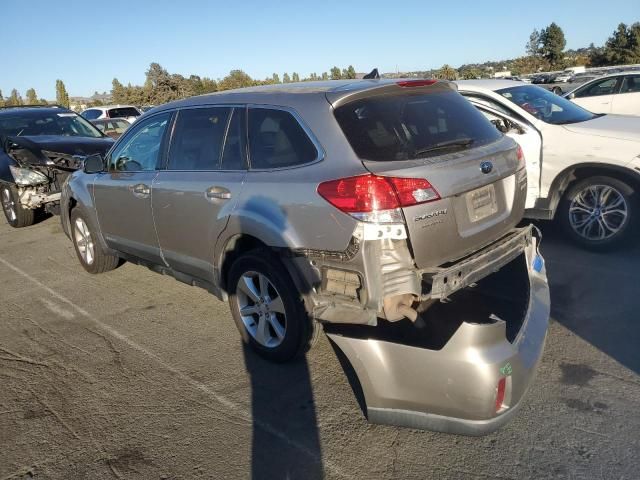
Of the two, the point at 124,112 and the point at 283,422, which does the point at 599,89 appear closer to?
the point at 283,422

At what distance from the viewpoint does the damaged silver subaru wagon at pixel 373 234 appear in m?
2.66

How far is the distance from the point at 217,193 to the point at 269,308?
88 centimetres

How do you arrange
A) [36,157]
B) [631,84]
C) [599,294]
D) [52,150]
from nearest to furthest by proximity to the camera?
[599,294] < [36,157] < [52,150] < [631,84]

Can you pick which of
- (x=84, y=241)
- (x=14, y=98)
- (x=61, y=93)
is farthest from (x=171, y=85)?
(x=84, y=241)

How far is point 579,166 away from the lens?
213 inches

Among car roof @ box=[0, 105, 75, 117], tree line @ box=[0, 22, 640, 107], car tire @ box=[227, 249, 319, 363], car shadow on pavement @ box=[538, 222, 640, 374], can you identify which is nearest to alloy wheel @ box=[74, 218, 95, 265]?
car tire @ box=[227, 249, 319, 363]

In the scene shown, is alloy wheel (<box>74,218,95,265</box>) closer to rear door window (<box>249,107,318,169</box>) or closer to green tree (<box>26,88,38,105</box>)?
rear door window (<box>249,107,318,169</box>)

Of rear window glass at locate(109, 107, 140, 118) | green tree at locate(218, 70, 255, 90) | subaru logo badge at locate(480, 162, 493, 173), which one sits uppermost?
green tree at locate(218, 70, 255, 90)

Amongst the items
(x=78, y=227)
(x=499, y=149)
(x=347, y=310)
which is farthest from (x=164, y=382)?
(x=78, y=227)

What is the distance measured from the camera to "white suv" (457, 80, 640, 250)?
206 inches

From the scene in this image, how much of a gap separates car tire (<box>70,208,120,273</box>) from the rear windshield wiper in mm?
3731

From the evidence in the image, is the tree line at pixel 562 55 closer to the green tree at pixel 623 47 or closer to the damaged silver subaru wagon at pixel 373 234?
the green tree at pixel 623 47

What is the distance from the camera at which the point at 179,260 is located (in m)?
4.25

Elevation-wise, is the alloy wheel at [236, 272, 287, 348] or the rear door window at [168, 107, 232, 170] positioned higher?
the rear door window at [168, 107, 232, 170]
